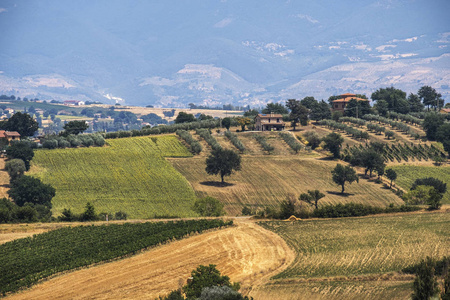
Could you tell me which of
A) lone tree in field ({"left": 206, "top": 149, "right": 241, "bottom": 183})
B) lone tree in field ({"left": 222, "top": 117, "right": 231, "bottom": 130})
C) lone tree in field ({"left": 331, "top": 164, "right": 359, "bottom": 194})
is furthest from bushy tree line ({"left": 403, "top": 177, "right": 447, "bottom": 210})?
lone tree in field ({"left": 222, "top": 117, "right": 231, "bottom": 130})

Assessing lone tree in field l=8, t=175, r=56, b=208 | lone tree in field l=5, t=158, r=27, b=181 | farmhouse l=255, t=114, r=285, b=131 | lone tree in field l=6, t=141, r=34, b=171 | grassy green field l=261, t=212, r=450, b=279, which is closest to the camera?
grassy green field l=261, t=212, r=450, b=279

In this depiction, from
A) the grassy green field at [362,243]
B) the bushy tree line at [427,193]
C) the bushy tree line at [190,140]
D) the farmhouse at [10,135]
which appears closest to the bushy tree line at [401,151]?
the bushy tree line at [427,193]

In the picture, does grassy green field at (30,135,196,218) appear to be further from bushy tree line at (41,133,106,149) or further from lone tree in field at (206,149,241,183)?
lone tree in field at (206,149,241,183)

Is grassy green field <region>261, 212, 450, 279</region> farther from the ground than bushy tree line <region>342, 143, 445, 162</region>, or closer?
closer

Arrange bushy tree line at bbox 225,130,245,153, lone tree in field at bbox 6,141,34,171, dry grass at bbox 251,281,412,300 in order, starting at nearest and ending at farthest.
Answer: dry grass at bbox 251,281,412,300
lone tree in field at bbox 6,141,34,171
bushy tree line at bbox 225,130,245,153

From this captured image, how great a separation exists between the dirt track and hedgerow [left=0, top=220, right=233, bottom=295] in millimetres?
1438

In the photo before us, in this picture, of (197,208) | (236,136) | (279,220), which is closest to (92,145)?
(236,136)

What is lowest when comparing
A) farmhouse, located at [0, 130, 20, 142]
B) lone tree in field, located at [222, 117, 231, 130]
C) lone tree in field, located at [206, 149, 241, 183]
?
lone tree in field, located at [206, 149, 241, 183]

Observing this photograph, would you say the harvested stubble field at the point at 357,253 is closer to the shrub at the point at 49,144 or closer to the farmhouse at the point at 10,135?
the shrub at the point at 49,144

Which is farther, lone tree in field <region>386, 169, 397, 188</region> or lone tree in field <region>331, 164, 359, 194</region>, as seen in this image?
lone tree in field <region>386, 169, 397, 188</region>

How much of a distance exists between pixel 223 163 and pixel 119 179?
73.7 feet

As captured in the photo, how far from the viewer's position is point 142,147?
508 feet

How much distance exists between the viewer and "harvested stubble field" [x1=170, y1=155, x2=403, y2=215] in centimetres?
12400

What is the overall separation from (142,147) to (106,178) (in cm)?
2770
